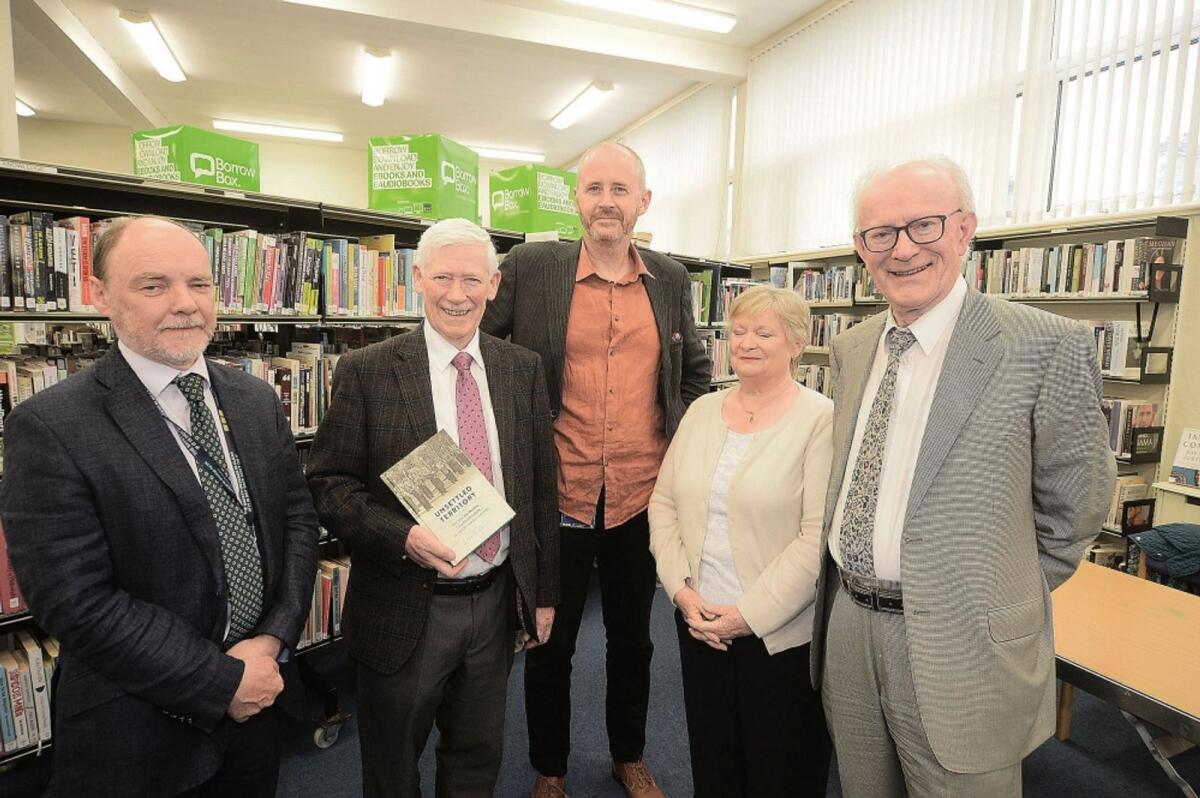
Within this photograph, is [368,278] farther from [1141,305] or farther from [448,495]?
[1141,305]

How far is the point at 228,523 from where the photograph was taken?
52.3 inches

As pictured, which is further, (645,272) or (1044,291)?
(1044,291)

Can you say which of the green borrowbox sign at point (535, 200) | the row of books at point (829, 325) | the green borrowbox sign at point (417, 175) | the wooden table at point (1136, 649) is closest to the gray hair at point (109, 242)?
the green borrowbox sign at point (417, 175)

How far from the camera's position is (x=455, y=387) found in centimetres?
165

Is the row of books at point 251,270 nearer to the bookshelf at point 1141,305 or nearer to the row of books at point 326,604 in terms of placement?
the row of books at point 326,604

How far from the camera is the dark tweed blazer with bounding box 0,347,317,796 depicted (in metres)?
1.12

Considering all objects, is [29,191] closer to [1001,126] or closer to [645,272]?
[645,272]

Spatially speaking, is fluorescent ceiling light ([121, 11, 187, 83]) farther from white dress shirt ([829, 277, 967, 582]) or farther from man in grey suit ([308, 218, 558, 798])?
white dress shirt ([829, 277, 967, 582])

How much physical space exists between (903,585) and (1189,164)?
3.62 meters

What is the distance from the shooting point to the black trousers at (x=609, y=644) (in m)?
2.04

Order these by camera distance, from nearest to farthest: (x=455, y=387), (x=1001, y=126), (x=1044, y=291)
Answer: (x=455, y=387)
(x=1044, y=291)
(x=1001, y=126)

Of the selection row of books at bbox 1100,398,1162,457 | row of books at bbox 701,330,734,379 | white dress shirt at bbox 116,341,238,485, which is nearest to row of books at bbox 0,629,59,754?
white dress shirt at bbox 116,341,238,485

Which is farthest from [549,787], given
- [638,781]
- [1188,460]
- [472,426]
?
[1188,460]

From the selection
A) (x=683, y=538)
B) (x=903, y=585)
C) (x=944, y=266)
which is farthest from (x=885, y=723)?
(x=944, y=266)
